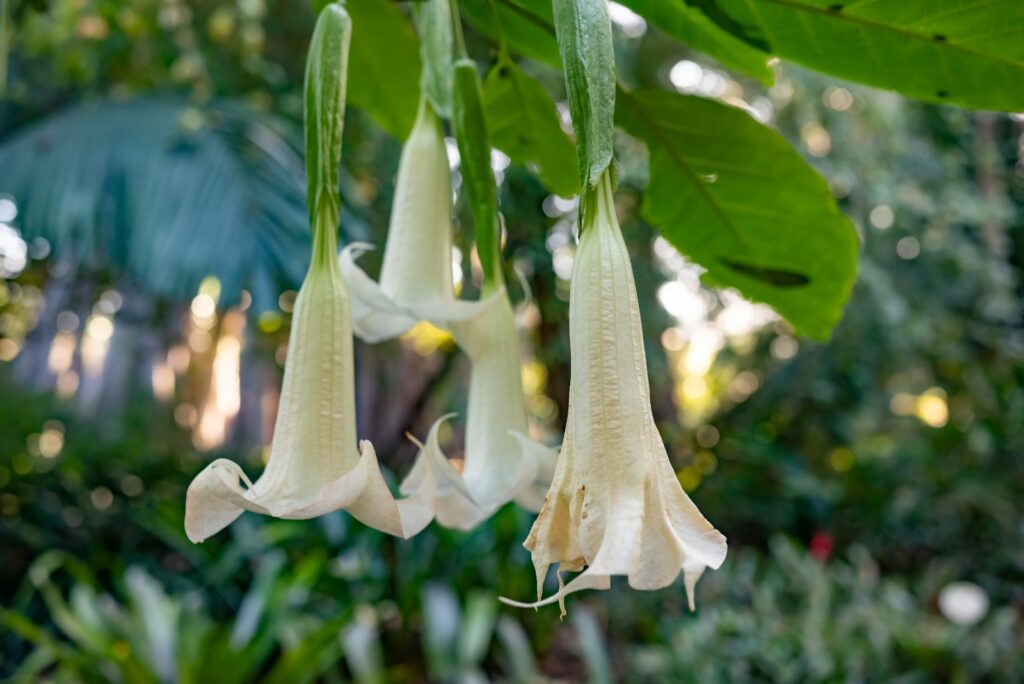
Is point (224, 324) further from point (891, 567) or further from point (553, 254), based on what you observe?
point (891, 567)

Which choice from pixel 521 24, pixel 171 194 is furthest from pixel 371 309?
pixel 171 194

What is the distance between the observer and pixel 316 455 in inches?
11.0

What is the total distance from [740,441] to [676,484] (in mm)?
2926

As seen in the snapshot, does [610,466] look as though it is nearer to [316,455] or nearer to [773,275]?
[316,455]

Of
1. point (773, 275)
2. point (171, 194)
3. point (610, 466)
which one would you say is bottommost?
point (171, 194)

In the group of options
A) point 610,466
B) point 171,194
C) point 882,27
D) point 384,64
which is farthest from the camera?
point 171,194

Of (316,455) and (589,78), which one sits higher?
(589,78)

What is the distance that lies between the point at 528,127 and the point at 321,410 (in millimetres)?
198

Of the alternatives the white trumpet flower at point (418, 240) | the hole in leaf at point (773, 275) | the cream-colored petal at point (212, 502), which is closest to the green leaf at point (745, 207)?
the hole in leaf at point (773, 275)

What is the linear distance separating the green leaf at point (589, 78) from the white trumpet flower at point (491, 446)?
11 centimetres

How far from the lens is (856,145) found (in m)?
2.28

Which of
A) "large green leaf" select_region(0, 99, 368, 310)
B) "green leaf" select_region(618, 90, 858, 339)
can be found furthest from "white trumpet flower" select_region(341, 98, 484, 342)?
"large green leaf" select_region(0, 99, 368, 310)

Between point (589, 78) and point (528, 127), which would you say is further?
point (528, 127)

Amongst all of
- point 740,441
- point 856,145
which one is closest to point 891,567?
point 740,441
